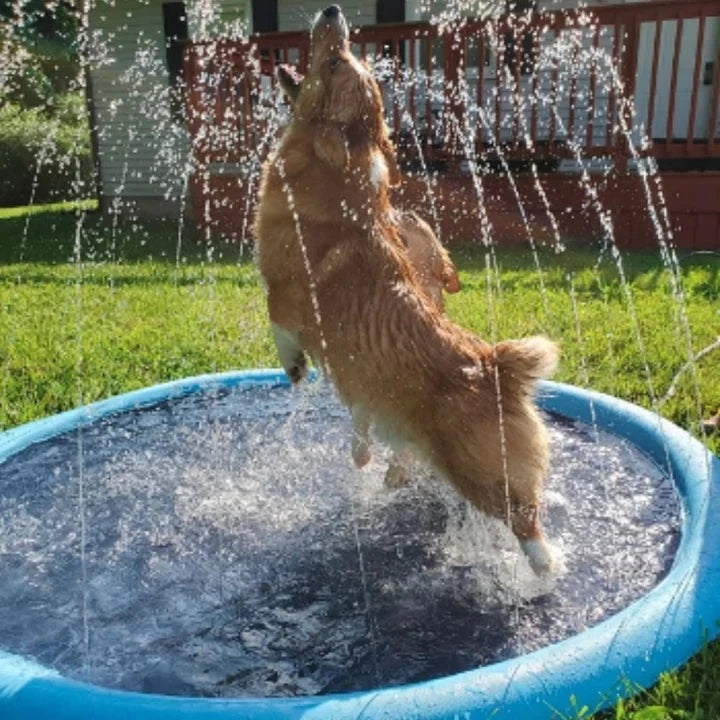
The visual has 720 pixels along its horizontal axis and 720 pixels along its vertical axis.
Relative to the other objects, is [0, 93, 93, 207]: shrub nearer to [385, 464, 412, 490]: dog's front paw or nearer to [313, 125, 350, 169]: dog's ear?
[385, 464, 412, 490]: dog's front paw

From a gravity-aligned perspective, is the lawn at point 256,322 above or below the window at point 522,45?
below

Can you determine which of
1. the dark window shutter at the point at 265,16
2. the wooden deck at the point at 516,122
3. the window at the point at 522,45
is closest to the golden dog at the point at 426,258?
the wooden deck at the point at 516,122

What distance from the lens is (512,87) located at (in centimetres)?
935

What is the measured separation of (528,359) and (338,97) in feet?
3.70

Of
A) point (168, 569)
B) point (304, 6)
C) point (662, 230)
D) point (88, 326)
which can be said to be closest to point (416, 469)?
point (168, 569)

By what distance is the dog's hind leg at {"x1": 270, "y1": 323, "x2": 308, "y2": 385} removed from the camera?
3330 mm

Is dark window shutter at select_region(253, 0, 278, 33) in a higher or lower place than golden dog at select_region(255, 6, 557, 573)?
higher

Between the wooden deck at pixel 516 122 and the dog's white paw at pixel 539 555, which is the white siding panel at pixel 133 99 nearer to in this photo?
the wooden deck at pixel 516 122

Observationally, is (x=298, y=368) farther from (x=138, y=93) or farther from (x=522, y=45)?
(x=138, y=93)

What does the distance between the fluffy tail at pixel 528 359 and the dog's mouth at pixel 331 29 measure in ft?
4.03

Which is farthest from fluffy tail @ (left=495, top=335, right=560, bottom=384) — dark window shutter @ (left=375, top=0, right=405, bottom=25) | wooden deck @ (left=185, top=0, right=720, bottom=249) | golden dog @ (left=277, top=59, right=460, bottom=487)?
dark window shutter @ (left=375, top=0, right=405, bottom=25)

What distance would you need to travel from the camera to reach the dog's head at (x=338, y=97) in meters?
3.05

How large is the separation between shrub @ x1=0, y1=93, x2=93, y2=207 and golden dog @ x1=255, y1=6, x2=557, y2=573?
18615mm

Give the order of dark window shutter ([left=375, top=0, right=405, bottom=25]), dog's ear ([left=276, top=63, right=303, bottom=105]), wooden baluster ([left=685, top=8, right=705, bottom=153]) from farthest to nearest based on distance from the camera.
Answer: dark window shutter ([left=375, top=0, right=405, bottom=25]) < wooden baluster ([left=685, top=8, right=705, bottom=153]) < dog's ear ([left=276, top=63, right=303, bottom=105])
